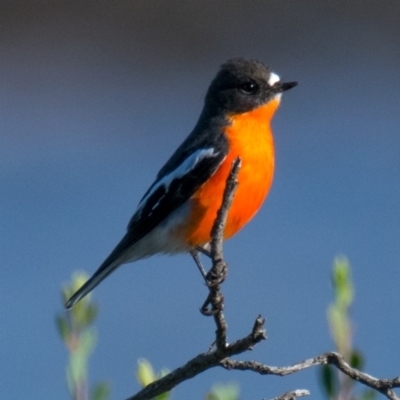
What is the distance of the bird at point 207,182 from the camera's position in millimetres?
2590

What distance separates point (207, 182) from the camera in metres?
2.59

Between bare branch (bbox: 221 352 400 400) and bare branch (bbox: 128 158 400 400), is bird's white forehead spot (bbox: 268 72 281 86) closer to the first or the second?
bare branch (bbox: 128 158 400 400)

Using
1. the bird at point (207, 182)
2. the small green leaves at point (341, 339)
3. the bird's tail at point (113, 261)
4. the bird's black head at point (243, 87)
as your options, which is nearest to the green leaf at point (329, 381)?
the small green leaves at point (341, 339)

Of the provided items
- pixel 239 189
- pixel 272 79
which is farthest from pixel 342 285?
pixel 272 79

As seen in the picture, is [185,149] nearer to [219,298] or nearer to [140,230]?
[140,230]

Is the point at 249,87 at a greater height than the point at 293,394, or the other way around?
the point at 249,87

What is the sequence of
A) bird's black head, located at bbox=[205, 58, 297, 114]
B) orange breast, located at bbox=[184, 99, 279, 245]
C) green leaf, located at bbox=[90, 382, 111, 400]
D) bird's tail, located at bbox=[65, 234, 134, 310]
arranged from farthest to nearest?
bird's black head, located at bbox=[205, 58, 297, 114], bird's tail, located at bbox=[65, 234, 134, 310], orange breast, located at bbox=[184, 99, 279, 245], green leaf, located at bbox=[90, 382, 111, 400]

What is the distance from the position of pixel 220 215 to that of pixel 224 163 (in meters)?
1.35

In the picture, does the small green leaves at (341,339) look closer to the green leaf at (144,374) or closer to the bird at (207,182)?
the green leaf at (144,374)

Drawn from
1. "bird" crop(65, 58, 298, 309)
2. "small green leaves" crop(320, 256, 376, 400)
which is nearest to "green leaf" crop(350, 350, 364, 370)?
"small green leaves" crop(320, 256, 376, 400)

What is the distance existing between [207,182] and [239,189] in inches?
4.2

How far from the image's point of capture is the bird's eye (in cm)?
312

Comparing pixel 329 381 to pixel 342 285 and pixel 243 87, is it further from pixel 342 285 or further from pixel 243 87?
pixel 243 87

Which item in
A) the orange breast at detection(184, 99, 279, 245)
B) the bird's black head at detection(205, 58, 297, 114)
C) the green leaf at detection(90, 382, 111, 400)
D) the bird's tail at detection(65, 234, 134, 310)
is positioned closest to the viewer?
the green leaf at detection(90, 382, 111, 400)
